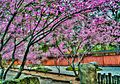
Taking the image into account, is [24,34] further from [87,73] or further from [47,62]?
[47,62]

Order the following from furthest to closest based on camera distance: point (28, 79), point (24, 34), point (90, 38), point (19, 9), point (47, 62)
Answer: point (47, 62), point (90, 38), point (24, 34), point (28, 79), point (19, 9)

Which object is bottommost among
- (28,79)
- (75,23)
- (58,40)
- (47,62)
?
(47,62)

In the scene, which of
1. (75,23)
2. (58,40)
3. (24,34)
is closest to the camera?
(24,34)

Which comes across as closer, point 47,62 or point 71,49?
point 71,49

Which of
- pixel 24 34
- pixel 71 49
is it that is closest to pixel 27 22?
→ pixel 24 34

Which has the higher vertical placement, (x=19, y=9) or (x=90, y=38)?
(x=19, y=9)

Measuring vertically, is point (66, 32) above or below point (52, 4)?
below

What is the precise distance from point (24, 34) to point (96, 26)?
4.65 m

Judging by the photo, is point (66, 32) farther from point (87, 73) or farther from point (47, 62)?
point (47, 62)

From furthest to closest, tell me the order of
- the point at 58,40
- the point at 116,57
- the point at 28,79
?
the point at 116,57 < the point at 58,40 < the point at 28,79

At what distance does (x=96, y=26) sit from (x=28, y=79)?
6.14m

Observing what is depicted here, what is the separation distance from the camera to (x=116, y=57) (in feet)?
78.1

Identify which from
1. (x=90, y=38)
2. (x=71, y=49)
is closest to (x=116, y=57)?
(x=71, y=49)

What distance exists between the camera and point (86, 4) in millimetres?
7273
